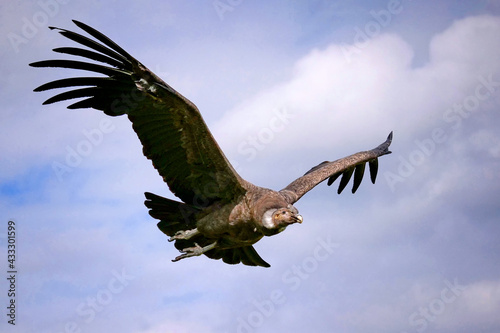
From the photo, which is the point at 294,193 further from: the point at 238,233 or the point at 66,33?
the point at 66,33

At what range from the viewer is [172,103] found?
912cm

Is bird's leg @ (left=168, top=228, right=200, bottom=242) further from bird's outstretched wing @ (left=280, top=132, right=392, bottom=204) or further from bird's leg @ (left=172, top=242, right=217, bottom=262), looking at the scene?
bird's outstretched wing @ (left=280, top=132, right=392, bottom=204)

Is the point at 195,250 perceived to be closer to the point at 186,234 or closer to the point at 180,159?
the point at 186,234

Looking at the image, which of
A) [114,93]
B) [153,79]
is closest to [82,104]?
[114,93]

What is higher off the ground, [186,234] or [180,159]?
[180,159]

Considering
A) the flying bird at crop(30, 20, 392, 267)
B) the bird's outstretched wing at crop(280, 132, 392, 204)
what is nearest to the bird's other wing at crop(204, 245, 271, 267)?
the flying bird at crop(30, 20, 392, 267)

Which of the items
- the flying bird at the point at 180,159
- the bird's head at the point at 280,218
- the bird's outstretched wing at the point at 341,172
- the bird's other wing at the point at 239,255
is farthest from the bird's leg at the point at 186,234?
the bird's outstretched wing at the point at 341,172

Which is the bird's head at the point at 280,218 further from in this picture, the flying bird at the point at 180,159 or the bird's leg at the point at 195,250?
the bird's leg at the point at 195,250

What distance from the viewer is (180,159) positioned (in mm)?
9703

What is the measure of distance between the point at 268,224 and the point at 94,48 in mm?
2916

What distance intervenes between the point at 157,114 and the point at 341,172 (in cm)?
393

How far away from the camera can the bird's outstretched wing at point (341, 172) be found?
10844 millimetres

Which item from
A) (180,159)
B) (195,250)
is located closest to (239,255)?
(195,250)

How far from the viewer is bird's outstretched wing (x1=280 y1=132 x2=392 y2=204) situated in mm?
10844
